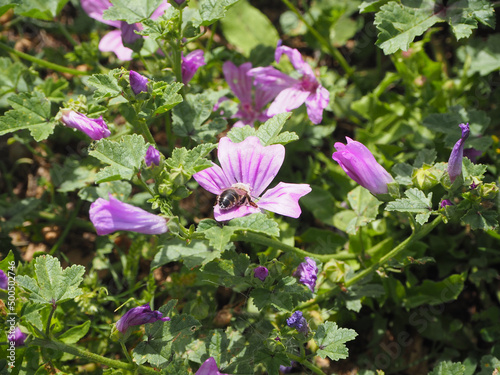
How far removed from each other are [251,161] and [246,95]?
91cm

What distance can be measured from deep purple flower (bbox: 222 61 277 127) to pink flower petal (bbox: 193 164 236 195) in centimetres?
81

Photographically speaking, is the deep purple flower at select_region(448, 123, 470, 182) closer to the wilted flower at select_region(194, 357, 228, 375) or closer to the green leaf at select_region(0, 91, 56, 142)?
the wilted flower at select_region(194, 357, 228, 375)

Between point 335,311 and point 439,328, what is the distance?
22.1 inches

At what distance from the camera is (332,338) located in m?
1.92

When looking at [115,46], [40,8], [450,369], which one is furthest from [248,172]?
[40,8]

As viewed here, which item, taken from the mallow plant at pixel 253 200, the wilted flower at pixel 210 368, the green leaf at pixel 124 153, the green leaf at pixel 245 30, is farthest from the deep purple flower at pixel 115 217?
the green leaf at pixel 245 30

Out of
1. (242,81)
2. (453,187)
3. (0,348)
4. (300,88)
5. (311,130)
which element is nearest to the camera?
(453,187)

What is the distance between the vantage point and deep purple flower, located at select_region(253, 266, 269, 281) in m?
1.85

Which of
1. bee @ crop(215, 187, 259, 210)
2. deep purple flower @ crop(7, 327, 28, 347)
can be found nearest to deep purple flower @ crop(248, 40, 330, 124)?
bee @ crop(215, 187, 259, 210)

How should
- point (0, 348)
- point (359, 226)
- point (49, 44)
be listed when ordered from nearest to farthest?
point (0, 348), point (359, 226), point (49, 44)

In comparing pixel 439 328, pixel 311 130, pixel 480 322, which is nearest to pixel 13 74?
pixel 311 130

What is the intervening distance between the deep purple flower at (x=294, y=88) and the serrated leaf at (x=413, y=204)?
660 millimetres

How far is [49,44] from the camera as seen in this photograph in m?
3.64

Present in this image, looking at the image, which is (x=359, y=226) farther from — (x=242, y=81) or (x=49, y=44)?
(x=49, y=44)
